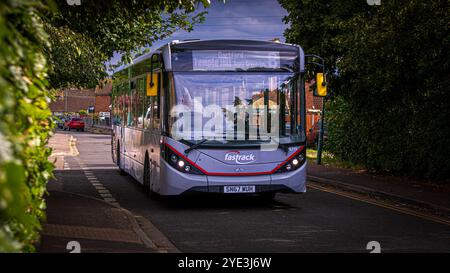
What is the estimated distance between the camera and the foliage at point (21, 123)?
9.84 ft

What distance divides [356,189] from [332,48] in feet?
20.2

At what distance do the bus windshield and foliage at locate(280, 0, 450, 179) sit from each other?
3.84 metres

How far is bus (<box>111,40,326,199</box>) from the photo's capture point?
14.4 m

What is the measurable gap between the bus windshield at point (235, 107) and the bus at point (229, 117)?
0.02 meters

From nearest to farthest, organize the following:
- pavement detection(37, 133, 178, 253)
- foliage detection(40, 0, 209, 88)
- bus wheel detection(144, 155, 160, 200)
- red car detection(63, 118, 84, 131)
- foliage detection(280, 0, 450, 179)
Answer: pavement detection(37, 133, 178, 253)
foliage detection(40, 0, 209, 88)
bus wheel detection(144, 155, 160, 200)
foliage detection(280, 0, 450, 179)
red car detection(63, 118, 84, 131)

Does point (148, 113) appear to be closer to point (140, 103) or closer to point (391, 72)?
point (140, 103)

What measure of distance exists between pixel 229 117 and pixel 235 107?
213 millimetres

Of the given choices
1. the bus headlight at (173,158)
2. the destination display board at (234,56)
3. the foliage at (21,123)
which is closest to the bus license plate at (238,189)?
the bus headlight at (173,158)

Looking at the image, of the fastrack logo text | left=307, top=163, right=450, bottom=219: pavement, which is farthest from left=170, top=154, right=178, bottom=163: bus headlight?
left=307, top=163, right=450, bottom=219: pavement

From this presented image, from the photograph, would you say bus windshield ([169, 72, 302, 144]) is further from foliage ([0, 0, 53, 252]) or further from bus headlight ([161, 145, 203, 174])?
foliage ([0, 0, 53, 252])

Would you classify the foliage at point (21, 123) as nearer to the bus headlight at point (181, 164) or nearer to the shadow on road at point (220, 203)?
the bus headlight at point (181, 164)

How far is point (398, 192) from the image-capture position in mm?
17406
